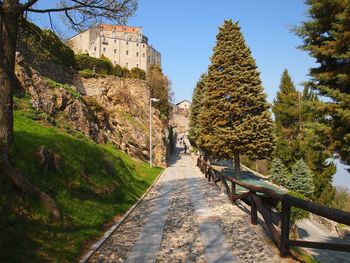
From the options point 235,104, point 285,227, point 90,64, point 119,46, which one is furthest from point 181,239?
point 119,46

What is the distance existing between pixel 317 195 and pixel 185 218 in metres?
27.1

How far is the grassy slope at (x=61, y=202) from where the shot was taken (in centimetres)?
618

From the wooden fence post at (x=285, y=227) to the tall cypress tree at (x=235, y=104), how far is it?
18.8m

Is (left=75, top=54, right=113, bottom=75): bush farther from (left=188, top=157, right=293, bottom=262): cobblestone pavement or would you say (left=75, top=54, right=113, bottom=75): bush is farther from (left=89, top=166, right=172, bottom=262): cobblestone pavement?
(left=188, top=157, right=293, bottom=262): cobblestone pavement

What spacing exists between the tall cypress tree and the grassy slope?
38.7 ft

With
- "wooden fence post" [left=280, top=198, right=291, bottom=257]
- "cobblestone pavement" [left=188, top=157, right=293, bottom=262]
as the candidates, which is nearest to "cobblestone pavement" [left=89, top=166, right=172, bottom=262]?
"cobblestone pavement" [left=188, top=157, right=293, bottom=262]

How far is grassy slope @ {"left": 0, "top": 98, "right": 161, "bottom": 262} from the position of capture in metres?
6.18

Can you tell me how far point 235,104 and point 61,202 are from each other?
18831 mm

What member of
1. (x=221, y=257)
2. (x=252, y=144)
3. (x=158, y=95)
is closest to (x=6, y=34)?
(x=221, y=257)

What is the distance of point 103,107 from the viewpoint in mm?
32312

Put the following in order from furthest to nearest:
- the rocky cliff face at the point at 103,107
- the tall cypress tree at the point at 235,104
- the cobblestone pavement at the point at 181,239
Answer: the tall cypress tree at the point at 235,104, the rocky cliff face at the point at 103,107, the cobblestone pavement at the point at 181,239

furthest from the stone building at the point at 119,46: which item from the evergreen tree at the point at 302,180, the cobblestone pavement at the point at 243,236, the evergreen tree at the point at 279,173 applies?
the cobblestone pavement at the point at 243,236

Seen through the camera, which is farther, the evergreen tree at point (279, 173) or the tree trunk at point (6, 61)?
the evergreen tree at point (279, 173)

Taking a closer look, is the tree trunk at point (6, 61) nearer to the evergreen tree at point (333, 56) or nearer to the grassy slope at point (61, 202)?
the grassy slope at point (61, 202)
